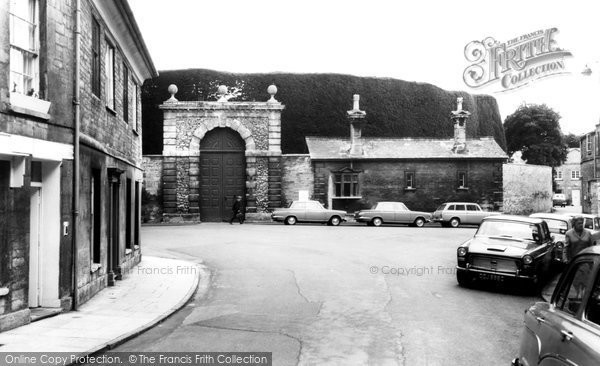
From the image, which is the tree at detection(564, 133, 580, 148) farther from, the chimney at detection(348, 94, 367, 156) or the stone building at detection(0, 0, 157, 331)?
the stone building at detection(0, 0, 157, 331)

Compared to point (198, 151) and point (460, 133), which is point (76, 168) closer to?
point (198, 151)

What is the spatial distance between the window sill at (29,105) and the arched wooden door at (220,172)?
24.8 metres

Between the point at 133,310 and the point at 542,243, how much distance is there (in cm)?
867

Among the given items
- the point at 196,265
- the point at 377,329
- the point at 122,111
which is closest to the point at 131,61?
the point at 122,111

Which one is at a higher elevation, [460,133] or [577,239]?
[460,133]

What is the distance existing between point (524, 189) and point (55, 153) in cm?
3745

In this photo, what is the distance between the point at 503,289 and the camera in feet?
38.4

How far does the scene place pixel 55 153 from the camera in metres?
8.63

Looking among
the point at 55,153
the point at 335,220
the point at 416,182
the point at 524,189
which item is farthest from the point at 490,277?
the point at 524,189

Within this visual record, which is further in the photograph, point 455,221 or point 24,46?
point 455,221

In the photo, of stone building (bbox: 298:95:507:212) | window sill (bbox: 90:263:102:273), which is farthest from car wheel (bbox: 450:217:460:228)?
window sill (bbox: 90:263:102:273)

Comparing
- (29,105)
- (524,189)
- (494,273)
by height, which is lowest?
(494,273)

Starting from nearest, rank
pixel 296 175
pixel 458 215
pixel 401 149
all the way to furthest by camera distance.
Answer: pixel 458 215 → pixel 296 175 → pixel 401 149

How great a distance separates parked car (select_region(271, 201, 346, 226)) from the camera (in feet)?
100
